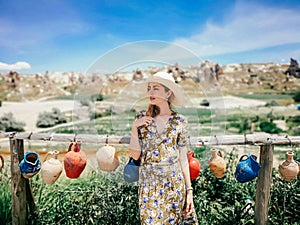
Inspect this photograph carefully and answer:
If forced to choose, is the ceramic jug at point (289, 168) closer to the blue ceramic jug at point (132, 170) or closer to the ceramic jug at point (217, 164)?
the ceramic jug at point (217, 164)

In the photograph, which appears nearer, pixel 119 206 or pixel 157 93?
pixel 157 93

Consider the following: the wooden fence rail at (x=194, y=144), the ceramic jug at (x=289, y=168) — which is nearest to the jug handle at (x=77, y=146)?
the wooden fence rail at (x=194, y=144)

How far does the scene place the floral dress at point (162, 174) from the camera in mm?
1993

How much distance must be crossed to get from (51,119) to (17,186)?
1513cm

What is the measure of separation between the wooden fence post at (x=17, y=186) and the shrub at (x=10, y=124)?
1382cm

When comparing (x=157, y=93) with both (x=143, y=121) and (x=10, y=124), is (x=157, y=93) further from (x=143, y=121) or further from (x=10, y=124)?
(x=10, y=124)

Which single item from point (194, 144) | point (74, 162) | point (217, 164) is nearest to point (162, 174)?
point (194, 144)

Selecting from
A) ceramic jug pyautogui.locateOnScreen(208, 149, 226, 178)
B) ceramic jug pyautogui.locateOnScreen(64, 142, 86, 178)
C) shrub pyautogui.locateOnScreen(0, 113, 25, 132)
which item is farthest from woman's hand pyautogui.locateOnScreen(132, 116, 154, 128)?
shrub pyautogui.locateOnScreen(0, 113, 25, 132)

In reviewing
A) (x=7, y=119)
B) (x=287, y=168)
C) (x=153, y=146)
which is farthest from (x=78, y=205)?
(x=7, y=119)

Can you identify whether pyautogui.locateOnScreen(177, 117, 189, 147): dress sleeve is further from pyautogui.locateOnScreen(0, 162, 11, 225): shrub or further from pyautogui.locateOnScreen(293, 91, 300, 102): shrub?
pyautogui.locateOnScreen(293, 91, 300, 102): shrub

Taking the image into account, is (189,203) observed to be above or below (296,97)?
below

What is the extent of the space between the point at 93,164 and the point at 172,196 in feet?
3.37

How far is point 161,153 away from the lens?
2.00 m

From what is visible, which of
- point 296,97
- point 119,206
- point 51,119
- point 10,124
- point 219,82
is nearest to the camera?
point 119,206
